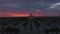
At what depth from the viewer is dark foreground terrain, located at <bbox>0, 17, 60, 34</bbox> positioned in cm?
132

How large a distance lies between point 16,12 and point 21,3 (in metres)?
0.15

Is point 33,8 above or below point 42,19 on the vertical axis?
above

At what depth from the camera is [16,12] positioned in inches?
53.5

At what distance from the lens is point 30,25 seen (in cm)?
133

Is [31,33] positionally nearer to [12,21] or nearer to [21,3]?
[12,21]

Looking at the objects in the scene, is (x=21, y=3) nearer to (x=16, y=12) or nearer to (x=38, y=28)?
(x=16, y=12)

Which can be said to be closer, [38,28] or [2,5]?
[38,28]

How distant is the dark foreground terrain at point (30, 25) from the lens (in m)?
1.32

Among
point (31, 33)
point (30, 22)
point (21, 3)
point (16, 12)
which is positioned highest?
point (21, 3)

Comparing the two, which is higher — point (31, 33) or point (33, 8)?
point (33, 8)

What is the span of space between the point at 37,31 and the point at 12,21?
0.28 m

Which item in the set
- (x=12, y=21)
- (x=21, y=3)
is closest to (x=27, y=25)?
(x=12, y=21)

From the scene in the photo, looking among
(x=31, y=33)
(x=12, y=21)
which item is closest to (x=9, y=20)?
(x=12, y=21)

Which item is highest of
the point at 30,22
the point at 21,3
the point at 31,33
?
the point at 21,3
